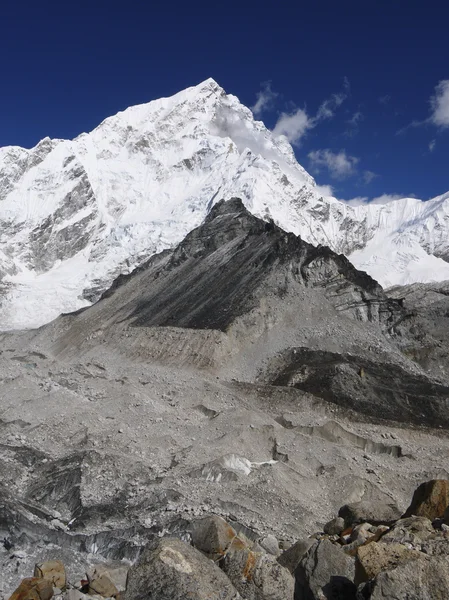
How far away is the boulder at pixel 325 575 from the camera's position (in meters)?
8.59

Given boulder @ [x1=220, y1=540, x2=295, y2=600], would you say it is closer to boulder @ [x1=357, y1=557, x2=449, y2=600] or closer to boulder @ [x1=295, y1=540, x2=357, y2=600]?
boulder @ [x1=295, y1=540, x2=357, y2=600]

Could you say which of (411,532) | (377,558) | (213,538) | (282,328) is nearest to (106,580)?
(213,538)

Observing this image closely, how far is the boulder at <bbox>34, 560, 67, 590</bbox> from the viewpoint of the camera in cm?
1173

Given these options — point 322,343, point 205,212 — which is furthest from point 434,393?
point 205,212

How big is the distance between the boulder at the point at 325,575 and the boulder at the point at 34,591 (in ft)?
16.2

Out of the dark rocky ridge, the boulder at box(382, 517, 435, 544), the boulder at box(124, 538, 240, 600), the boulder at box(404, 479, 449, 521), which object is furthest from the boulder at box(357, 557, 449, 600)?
the dark rocky ridge

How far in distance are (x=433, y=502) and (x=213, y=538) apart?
4754mm

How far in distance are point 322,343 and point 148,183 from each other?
140m

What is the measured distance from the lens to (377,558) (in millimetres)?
8289

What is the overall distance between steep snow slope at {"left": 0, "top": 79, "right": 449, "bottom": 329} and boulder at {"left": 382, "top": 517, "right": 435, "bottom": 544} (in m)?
108

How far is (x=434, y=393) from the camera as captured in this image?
33469mm

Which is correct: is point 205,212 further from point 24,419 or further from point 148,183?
point 24,419

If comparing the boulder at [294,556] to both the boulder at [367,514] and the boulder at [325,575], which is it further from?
the boulder at [325,575]

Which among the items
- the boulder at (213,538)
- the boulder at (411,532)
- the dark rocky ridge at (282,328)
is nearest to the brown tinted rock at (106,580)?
the boulder at (213,538)
